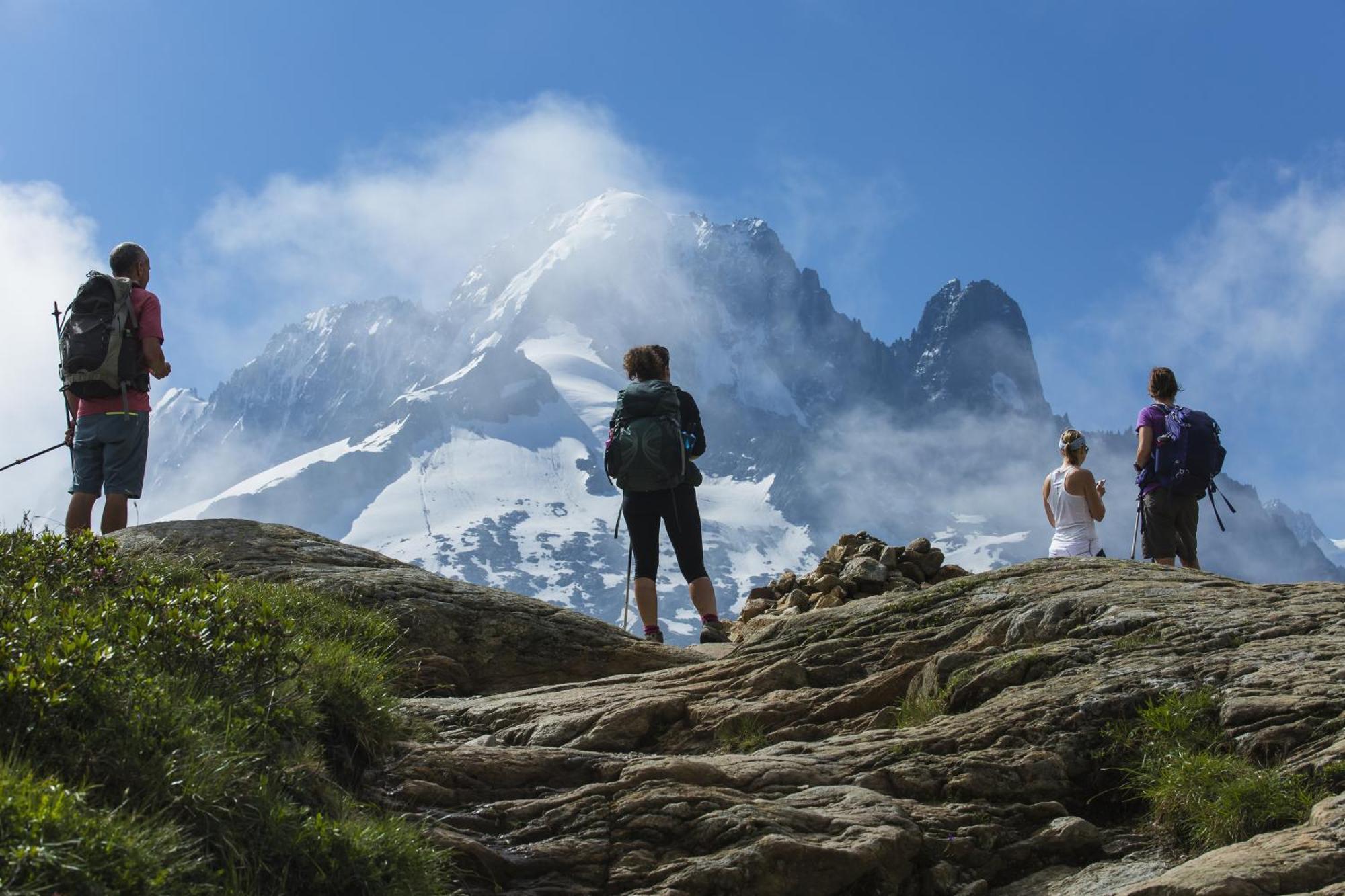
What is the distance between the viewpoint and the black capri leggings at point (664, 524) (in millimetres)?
13336

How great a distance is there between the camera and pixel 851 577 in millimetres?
16984

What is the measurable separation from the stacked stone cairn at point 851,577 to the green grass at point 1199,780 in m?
8.62

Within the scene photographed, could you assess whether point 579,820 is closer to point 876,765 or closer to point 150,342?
point 876,765

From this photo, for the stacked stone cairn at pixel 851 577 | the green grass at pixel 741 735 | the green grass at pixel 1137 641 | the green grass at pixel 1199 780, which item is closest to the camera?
the green grass at pixel 1199 780

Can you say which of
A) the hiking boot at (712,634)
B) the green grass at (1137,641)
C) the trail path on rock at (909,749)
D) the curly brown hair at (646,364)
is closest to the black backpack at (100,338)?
the trail path on rock at (909,749)

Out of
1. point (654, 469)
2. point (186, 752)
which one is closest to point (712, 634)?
point (654, 469)

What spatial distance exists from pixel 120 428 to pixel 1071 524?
10.1m

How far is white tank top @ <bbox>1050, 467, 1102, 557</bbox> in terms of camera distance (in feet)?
45.3

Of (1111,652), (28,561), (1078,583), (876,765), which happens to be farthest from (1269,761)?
(28,561)

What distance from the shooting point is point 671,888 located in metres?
6.24

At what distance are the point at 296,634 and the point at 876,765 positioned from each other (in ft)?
12.2

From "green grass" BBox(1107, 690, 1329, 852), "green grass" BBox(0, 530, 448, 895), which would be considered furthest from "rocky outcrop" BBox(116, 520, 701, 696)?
"green grass" BBox(1107, 690, 1329, 852)

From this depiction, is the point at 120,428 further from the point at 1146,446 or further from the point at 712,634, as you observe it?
the point at 1146,446

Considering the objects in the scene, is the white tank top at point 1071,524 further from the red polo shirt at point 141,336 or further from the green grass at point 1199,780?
the red polo shirt at point 141,336
